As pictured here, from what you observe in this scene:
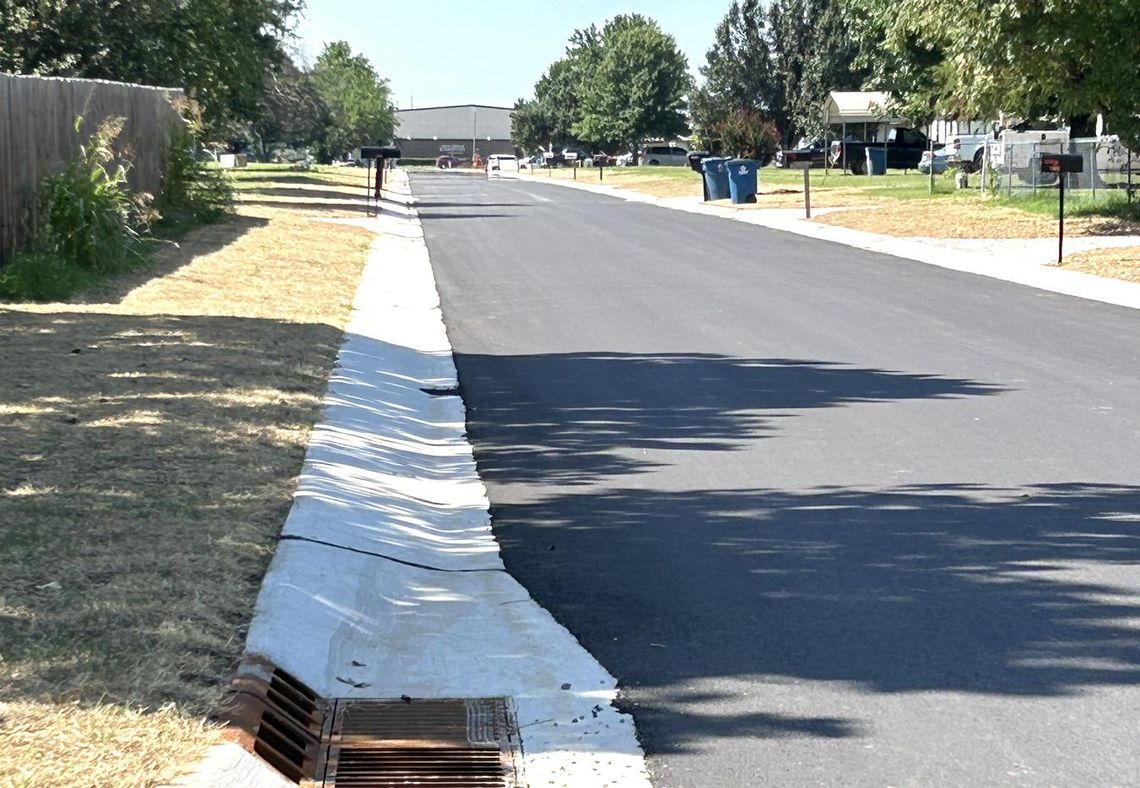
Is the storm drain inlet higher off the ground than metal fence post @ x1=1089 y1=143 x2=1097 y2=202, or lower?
lower

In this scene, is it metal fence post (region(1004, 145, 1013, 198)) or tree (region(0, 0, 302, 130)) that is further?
metal fence post (region(1004, 145, 1013, 198))

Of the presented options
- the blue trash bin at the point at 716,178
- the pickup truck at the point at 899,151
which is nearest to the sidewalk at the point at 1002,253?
the blue trash bin at the point at 716,178

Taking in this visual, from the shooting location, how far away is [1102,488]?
28.5 feet

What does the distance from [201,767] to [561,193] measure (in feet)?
186

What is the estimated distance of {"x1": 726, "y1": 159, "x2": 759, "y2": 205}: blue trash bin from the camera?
46.3m

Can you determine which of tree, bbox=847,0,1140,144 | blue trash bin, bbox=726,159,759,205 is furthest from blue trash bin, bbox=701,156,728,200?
tree, bbox=847,0,1140,144

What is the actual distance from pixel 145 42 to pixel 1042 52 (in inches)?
762

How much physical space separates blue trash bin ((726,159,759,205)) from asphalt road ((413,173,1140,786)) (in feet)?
94.2

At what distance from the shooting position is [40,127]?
18.7m

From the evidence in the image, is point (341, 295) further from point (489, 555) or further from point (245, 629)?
point (245, 629)

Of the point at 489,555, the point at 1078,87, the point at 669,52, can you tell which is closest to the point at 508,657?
the point at 489,555

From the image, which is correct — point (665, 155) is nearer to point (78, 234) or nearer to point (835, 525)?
point (78, 234)

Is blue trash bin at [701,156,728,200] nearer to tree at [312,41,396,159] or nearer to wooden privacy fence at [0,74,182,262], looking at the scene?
wooden privacy fence at [0,74,182,262]

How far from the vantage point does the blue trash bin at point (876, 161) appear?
63.3 m
